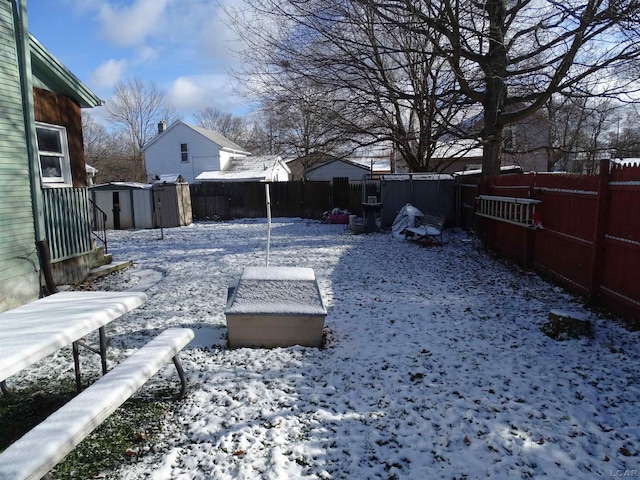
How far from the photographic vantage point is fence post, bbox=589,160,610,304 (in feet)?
17.5

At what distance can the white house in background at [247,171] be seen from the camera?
90.5 ft

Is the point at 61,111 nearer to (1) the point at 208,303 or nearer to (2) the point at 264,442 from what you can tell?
(1) the point at 208,303

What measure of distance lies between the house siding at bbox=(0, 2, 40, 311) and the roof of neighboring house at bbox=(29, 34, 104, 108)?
2.76ft

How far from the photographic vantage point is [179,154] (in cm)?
3030

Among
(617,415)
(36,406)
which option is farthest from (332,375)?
(36,406)

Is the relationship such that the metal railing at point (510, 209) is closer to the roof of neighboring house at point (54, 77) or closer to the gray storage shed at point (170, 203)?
the roof of neighboring house at point (54, 77)

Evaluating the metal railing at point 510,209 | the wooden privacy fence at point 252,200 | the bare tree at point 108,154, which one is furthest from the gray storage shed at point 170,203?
the bare tree at point 108,154

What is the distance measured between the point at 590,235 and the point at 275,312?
454cm

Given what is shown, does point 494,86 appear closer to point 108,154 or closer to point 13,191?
point 13,191

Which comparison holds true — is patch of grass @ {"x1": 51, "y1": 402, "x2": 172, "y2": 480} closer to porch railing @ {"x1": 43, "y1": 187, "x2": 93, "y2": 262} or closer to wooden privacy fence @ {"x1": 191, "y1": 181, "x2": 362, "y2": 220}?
porch railing @ {"x1": 43, "y1": 187, "x2": 93, "y2": 262}

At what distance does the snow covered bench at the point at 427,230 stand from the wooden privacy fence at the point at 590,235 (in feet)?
10.1

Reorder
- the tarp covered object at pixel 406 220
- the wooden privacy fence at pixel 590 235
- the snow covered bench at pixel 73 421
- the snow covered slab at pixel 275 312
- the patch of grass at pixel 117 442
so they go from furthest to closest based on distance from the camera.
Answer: the tarp covered object at pixel 406 220, the wooden privacy fence at pixel 590 235, the snow covered slab at pixel 275 312, the patch of grass at pixel 117 442, the snow covered bench at pixel 73 421

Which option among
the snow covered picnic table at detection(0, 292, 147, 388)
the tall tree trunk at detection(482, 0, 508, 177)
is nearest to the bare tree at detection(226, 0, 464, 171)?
the tall tree trunk at detection(482, 0, 508, 177)

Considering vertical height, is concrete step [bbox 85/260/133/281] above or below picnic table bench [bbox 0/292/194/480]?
below
